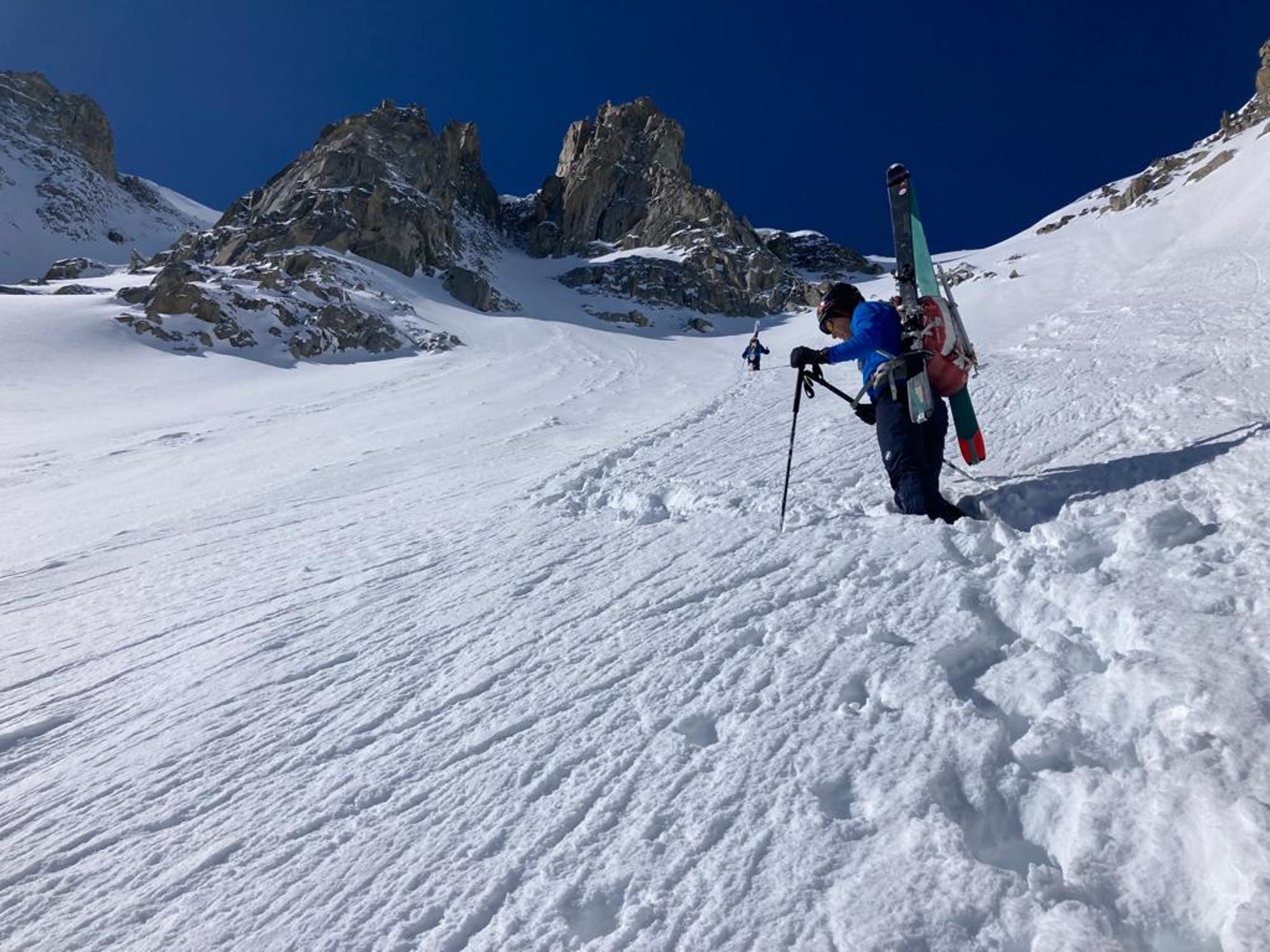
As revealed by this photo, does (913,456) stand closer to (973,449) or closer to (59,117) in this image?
(973,449)

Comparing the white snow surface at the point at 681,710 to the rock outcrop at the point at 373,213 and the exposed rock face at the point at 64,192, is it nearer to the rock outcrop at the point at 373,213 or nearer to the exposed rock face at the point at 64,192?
the rock outcrop at the point at 373,213

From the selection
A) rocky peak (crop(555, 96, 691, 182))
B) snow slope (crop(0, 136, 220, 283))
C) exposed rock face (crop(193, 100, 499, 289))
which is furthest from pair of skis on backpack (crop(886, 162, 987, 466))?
snow slope (crop(0, 136, 220, 283))

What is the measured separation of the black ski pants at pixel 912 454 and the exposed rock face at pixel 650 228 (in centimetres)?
6453

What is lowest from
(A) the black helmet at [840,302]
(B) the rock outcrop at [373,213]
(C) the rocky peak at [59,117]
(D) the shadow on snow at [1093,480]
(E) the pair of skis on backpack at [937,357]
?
(D) the shadow on snow at [1093,480]

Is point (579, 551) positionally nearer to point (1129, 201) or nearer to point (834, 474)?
point (834, 474)

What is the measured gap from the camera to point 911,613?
9.23 feet

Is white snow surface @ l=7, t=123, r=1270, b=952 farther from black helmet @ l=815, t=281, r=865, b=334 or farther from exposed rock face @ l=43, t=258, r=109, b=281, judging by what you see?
exposed rock face @ l=43, t=258, r=109, b=281

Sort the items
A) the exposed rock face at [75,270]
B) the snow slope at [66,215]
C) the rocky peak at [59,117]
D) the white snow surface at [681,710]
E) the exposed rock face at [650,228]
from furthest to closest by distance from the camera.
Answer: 1. the rocky peak at [59,117]
2. the snow slope at [66,215]
3. the exposed rock face at [650,228]
4. the exposed rock face at [75,270]
5. the white snow surface at [681,710]

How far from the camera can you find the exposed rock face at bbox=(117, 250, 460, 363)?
1151 inches

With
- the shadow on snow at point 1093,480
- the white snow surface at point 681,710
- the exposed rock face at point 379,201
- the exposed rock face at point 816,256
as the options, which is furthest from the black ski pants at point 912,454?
the exposed rock face at point 816,256

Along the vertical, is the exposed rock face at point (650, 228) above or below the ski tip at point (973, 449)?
above

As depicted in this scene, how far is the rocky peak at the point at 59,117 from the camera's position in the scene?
102750mm

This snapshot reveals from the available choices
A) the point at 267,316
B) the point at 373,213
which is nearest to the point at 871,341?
the point at 267,316

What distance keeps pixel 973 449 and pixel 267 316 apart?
34231mm
